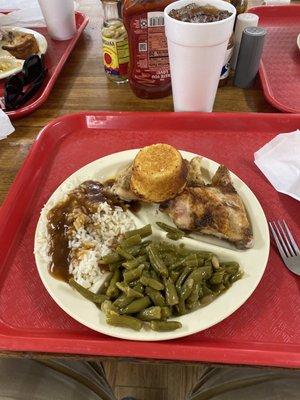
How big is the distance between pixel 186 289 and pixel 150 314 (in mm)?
132

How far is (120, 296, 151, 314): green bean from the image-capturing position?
1.00 m

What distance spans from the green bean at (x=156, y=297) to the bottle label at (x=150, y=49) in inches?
45.3

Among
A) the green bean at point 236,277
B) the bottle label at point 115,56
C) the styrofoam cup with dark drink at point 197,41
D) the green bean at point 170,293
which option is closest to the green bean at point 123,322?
the green bean at point 170,293

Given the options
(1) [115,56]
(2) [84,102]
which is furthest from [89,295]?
(1) [115,56]

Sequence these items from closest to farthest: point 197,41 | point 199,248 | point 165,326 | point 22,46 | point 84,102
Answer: point 165,326
point 199,248
point 197,41
point 84,102
point 22,46

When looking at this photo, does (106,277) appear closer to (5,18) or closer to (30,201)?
(30,201)

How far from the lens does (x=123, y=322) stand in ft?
3.18

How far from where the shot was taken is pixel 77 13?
2.48m

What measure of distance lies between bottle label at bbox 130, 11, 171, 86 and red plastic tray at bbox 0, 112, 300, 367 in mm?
245

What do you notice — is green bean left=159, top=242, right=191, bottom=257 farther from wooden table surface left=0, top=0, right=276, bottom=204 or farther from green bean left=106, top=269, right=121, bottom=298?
wooden table surface left=0, top=0, right=276, bottom=204

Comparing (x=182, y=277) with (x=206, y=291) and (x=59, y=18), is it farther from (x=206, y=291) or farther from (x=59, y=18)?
(x=59, y=18)

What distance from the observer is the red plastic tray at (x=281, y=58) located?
1782mm

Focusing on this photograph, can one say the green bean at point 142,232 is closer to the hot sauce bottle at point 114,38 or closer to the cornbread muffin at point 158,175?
the cornbread muffin at point 158,175

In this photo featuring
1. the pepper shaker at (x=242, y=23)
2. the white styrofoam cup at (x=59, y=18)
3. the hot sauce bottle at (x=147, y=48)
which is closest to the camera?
the hot sauce bottle at (x=147, y=48)
